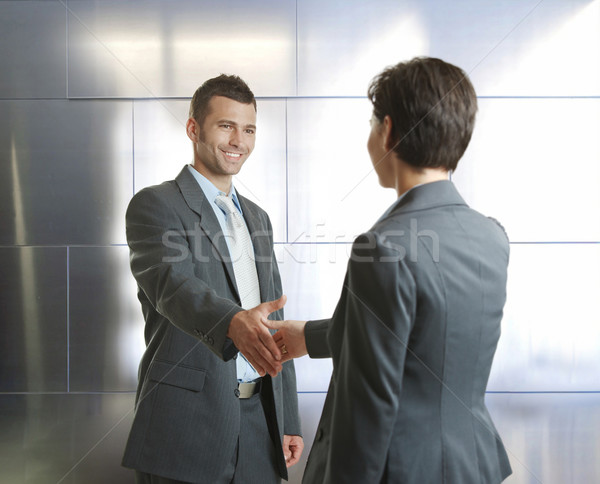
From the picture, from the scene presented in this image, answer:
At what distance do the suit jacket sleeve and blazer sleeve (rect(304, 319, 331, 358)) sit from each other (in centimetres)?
47

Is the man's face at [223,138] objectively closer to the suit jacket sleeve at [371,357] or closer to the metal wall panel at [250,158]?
the suit jacket sleeve at [371,357]

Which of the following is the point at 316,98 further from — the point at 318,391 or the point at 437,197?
the point at 437,197

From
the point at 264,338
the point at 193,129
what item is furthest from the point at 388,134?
the point at 193,129

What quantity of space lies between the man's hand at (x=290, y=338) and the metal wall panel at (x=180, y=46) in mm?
2838

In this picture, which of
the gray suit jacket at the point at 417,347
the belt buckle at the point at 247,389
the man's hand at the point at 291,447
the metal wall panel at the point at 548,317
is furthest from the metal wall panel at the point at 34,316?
the gray suit jacket at the point at 417,347

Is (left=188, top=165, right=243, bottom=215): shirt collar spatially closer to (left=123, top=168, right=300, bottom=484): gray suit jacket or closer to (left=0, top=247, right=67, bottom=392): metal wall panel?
(left=123, top=168, right=300, bottom=484): gray suit jacket

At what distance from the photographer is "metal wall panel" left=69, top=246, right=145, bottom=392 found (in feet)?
14.1

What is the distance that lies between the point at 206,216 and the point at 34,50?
331 centimetres

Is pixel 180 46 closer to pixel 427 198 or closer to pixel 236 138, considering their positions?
pixel 236 138

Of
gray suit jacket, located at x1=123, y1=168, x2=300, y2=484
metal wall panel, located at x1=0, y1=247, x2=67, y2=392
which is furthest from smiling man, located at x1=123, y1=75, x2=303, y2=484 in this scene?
metal wall panel, located at x1=0, y1=247, x2=67, y2=392

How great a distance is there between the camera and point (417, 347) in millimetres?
1140

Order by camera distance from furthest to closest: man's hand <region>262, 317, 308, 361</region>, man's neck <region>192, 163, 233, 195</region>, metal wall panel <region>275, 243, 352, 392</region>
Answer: metal wall panel <region>275, 243, 352, 392</region> → man's neck <region>192, 163, 233, 195</region> → man's hand <region>262, 317, 308, 361</region>

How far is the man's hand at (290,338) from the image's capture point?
180cm

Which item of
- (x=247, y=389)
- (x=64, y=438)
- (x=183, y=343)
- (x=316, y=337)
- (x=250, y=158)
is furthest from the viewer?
(x=250, y=158)
